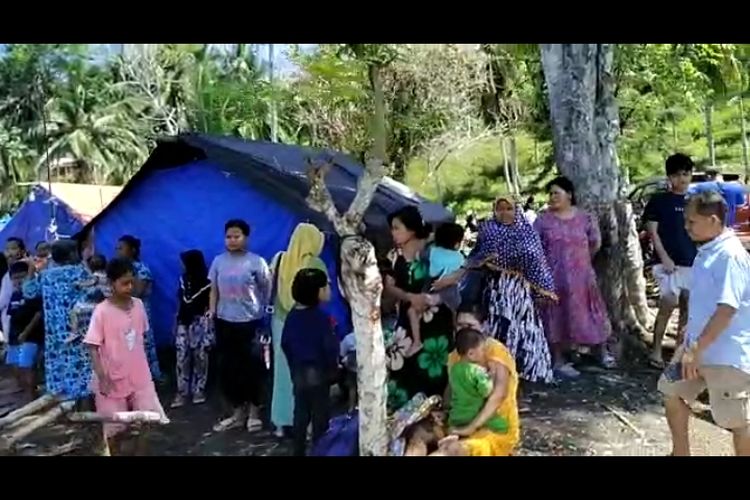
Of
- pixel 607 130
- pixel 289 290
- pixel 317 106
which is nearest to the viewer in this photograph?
pixel 289 290

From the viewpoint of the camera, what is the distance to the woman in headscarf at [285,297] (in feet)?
14.3

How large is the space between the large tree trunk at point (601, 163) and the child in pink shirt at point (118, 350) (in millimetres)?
2773

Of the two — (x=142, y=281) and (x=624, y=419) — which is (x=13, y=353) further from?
(x=624, y=419)

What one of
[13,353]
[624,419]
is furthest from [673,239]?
[13,353]

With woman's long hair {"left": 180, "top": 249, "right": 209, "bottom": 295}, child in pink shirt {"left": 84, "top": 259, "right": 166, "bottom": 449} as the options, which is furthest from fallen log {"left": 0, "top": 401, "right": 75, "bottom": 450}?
woman's long hair {"left": 180, "top": 249, "right": 209, "bottom": 295}

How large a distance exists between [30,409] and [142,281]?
0.90 m

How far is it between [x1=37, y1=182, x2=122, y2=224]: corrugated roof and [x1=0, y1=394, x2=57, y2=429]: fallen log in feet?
5.42

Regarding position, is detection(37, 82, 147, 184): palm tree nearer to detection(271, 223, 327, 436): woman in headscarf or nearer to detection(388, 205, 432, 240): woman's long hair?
detection(271, 223, 327, 436): woman in headscarf

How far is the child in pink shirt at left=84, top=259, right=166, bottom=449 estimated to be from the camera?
12.9ft

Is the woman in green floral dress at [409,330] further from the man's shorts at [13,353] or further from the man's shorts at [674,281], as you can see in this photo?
the man's shorts at [13,353]
